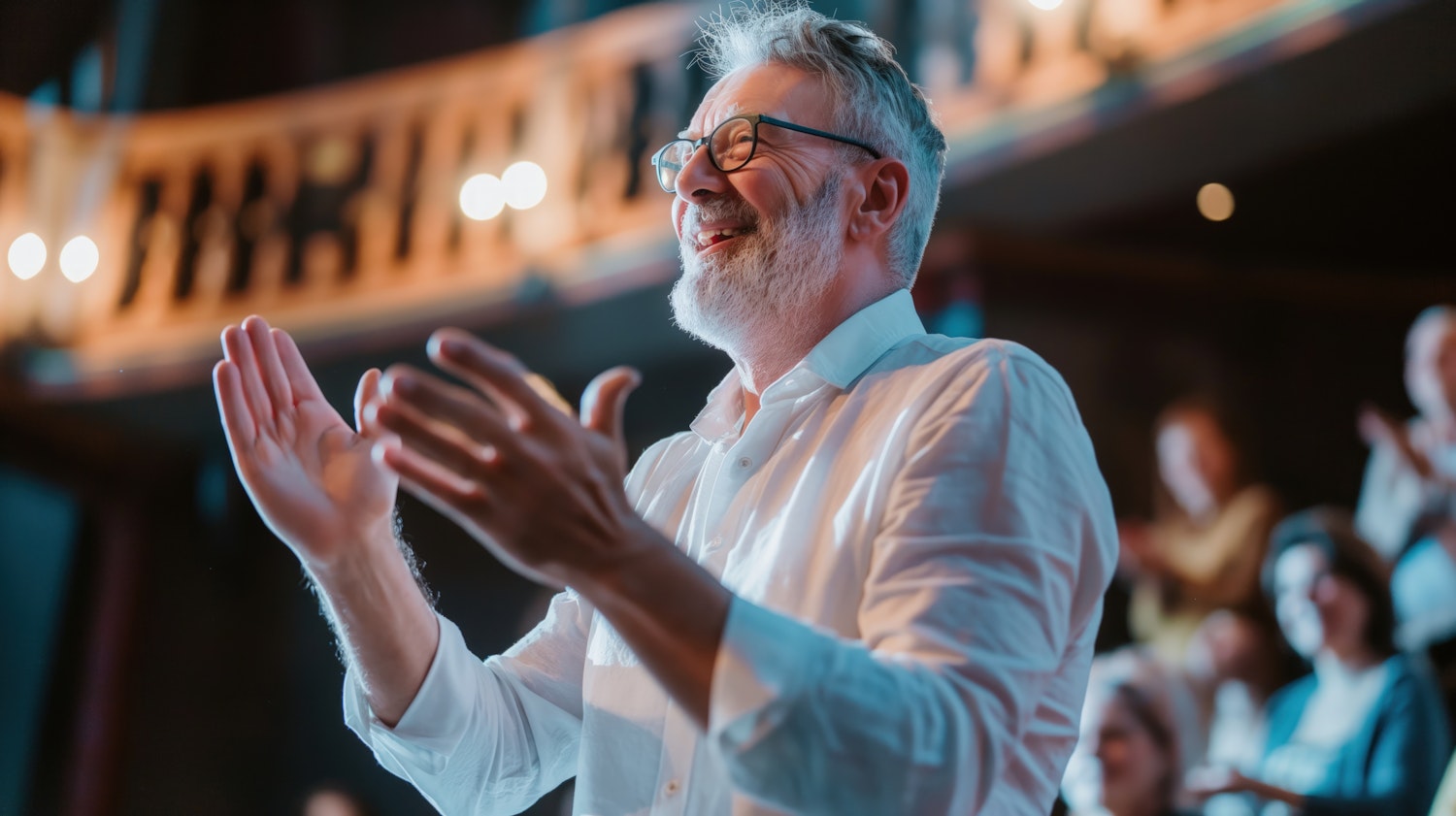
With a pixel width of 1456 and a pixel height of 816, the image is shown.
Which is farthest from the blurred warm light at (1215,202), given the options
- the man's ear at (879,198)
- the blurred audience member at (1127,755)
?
the man's ear at (879,198)

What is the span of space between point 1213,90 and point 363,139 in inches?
123

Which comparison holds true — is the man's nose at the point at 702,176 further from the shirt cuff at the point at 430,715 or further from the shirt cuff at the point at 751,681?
the shirt cuff at the point at 751,681

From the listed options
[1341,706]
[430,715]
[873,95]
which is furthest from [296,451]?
[1341,706]

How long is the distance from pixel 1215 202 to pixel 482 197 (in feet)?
7.68

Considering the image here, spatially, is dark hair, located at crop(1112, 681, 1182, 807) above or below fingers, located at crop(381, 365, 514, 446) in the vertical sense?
below

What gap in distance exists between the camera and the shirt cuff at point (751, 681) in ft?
2.38

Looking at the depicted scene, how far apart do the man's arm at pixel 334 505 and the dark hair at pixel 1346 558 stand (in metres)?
2.22

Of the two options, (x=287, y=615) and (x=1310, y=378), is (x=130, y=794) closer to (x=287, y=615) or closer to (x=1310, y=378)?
(x=287, y=615)

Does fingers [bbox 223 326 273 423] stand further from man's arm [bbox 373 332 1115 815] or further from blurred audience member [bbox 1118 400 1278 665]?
blurred audience member [bbox 1118 400 1278 665]

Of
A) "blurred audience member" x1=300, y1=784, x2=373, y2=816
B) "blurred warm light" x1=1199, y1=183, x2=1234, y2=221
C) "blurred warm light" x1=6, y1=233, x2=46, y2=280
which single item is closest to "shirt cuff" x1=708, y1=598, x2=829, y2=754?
"blurred warm light" x1=1199, y1=183, x2=1234, y2=221

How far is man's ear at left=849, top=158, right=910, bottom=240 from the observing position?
1.27 metres

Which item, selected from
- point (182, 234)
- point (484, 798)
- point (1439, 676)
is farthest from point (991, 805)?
point (182, 234)

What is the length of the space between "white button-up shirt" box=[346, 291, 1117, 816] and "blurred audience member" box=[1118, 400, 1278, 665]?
234cm

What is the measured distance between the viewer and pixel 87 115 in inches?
178
